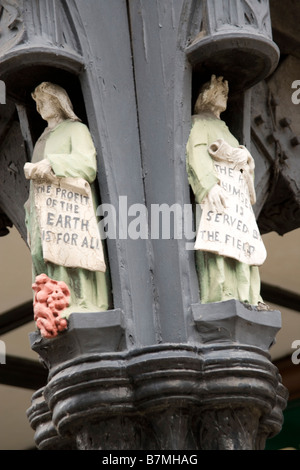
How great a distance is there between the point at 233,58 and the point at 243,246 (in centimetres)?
74

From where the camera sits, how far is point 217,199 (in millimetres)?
5215

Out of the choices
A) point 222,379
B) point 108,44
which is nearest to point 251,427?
point 222,379

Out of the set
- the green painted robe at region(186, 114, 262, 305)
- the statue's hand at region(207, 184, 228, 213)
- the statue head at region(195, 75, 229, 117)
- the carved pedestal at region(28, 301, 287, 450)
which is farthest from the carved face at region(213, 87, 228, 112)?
the carved pedestal at region(28, 301, 287, 450)

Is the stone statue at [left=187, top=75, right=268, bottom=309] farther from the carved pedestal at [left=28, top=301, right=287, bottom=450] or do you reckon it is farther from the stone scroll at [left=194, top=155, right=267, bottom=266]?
the carved pedestal at [left=28, top=301, right=287, bottom=450]

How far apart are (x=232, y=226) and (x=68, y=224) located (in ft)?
1.97

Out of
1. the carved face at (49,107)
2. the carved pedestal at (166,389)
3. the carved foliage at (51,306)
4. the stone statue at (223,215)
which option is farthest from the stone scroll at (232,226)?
the carved face at (49,107)

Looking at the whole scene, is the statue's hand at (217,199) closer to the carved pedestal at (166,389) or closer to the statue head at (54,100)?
the carved pedestal at (166,389)

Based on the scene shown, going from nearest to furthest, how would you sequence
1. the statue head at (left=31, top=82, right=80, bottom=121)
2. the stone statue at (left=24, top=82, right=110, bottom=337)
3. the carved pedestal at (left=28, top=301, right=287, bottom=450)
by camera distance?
the carved pedestal at (left=28, top=301, right=287, bottom=450), the stone statue at (left=24, top=82, right=110, bottom=337), the statue head at (left=31, top=82, right=80, bottom=121)

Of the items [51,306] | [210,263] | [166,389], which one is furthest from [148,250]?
[166,389]

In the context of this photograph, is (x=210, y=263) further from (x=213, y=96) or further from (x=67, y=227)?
(x=213, y=96)

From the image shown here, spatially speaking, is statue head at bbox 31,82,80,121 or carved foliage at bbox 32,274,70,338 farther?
statue head at bbox 31,82,80,121

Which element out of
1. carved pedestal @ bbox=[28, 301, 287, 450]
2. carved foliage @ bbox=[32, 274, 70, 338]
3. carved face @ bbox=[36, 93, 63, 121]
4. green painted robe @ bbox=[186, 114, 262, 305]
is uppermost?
carved face @ bbox=[36, 93, 63, 121]

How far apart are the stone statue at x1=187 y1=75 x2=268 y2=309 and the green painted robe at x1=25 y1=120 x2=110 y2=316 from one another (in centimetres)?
37

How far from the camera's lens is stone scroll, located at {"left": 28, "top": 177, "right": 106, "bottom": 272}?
16.7ft
